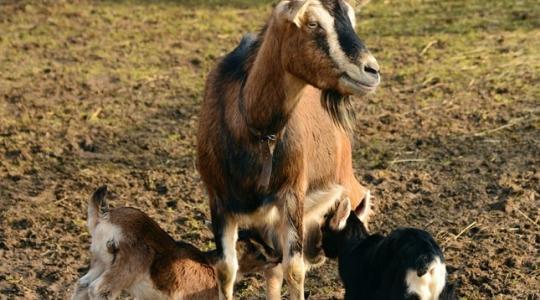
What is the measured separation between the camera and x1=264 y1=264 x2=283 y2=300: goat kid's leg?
718 cm

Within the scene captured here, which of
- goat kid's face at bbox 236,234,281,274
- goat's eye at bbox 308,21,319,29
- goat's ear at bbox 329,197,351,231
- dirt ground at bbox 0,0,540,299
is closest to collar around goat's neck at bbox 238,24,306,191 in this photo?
goat's eye at bbox 308,21,319,29

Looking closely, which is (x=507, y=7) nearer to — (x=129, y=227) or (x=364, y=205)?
(x=364, y=205)

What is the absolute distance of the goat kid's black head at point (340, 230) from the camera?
7211 millimetres

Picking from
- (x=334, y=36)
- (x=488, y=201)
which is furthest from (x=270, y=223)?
(x=488, y=201)

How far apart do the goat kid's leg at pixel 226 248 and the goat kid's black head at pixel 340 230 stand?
0.75 m

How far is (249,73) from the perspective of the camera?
650 centimetres

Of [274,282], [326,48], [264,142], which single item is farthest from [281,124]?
[274,282]

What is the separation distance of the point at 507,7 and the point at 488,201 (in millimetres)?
5330

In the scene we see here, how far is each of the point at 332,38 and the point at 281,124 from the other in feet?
2.13

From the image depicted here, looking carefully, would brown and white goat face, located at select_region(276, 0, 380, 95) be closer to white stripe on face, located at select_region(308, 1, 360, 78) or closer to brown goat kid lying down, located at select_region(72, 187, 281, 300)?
white stripe on face, located at select_region(308, 1, 360, 78)

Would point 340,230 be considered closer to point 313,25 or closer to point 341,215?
point 341,215

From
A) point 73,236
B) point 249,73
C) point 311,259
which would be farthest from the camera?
point 73,236

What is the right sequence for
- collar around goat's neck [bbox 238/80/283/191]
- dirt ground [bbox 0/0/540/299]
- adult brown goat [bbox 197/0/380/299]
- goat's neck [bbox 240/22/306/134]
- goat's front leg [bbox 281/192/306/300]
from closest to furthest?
adult brown goat [bbox 197/0/380/299], goat's neck [bbox 240/22/306/134], collar around goat's neck [bbox 238/80/283/191], goat's front leg [bbox 281/192/306/300], dirt ground [bbox 0/0/540/299]

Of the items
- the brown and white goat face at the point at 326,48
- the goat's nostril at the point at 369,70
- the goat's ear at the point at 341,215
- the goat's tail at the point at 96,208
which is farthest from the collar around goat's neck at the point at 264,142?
the goat's tail at the point at 96,208
